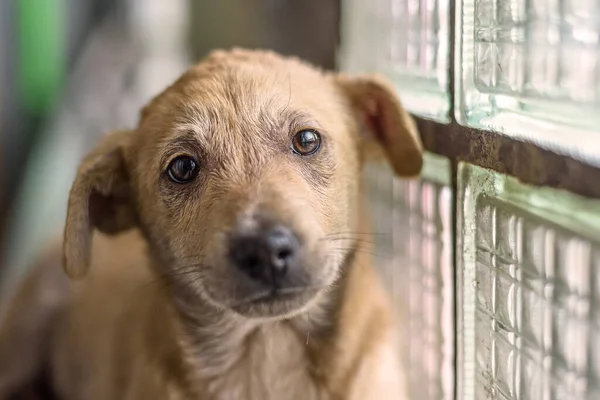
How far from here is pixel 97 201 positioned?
150cm

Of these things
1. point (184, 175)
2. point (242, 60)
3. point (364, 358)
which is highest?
point (242, 60)

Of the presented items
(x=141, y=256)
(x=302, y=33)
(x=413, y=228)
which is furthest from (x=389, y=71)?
(x=141, y=256)

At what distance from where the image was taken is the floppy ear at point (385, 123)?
1418 mm

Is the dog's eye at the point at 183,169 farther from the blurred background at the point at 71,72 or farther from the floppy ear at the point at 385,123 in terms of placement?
the blurred background at the point at 71,72

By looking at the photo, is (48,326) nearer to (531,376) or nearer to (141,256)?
(141,256)

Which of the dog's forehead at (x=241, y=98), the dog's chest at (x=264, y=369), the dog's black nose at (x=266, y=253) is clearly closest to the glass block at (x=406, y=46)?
the dog's forehead at (x=241, y=98)

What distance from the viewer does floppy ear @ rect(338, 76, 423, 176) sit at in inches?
55.8

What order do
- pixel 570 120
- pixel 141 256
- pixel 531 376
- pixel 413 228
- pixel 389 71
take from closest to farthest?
pixel 570 120 → pixel 531 376 → pixel 413 228 → pixel 389 71 → pixel 141 256

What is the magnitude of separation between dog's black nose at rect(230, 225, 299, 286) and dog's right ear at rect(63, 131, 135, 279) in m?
0.45

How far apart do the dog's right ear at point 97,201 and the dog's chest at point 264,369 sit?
348mm

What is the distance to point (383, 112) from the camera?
1482 millimetres

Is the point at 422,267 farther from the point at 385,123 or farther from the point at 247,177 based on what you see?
the point at 247,177

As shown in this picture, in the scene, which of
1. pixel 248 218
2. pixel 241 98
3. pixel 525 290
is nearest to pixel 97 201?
pixel 241 98

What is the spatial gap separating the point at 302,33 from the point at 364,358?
1192 millimetres
